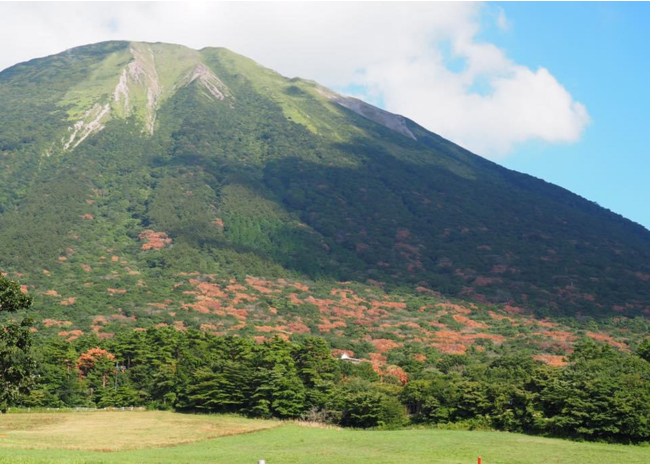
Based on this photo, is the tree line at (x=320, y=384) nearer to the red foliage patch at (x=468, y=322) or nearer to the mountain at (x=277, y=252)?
the mountain at (x=277, y=252)

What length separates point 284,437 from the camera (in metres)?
52.0

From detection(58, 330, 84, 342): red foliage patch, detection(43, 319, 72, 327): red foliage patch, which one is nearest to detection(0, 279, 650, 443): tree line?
detection(58, 330, 84, 342): red foliage patch

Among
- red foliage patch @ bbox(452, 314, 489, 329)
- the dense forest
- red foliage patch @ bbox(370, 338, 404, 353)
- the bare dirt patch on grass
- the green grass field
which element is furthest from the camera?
red foliage patch @ bbox(452, 314, 489, 329)

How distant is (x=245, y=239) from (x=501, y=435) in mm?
117715

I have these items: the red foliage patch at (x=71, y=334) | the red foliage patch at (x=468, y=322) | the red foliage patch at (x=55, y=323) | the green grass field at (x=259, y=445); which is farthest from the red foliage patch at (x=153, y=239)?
the green grass field at (x=259, y=445)

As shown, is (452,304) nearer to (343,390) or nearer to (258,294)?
(258,294)

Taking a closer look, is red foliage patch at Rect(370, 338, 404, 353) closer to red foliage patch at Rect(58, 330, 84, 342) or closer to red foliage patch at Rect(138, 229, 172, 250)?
red foliage patch at Rect(58, 330, 84, 342)

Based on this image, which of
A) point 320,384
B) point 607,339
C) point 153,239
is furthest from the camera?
point 153,239

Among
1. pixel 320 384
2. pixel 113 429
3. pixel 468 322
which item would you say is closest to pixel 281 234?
pixel 468 322

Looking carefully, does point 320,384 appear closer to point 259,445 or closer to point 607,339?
point 259,445

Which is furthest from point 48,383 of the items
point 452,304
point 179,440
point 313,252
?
point 313,252

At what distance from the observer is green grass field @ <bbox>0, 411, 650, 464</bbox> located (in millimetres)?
39344

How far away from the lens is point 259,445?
1861 inches

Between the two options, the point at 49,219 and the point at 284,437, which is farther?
the point at 49,219
